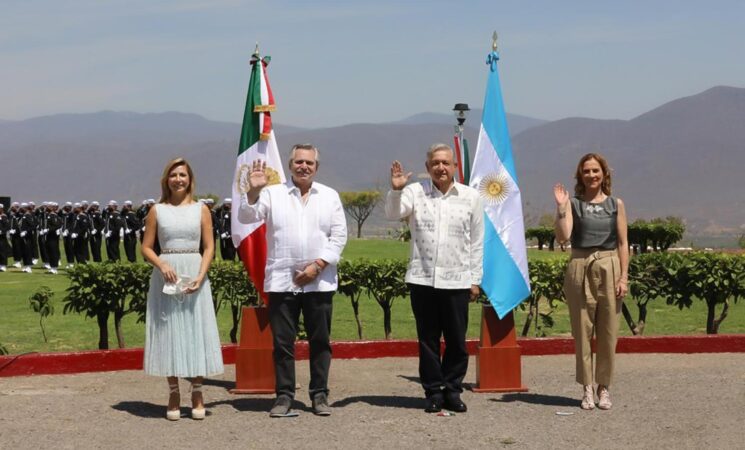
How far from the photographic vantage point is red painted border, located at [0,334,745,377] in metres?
9.48

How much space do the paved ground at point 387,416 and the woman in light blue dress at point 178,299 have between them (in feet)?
1.03

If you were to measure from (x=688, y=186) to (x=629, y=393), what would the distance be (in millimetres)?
193686

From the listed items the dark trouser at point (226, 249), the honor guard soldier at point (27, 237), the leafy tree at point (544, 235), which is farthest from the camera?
the leafy tree at point (544, 235)

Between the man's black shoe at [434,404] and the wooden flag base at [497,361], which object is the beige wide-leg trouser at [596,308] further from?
the man's black shoe at [434,404]

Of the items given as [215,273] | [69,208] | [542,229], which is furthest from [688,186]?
[215,273]

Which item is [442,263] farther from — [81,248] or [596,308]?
[81,248]

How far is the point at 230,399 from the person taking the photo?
332 inches

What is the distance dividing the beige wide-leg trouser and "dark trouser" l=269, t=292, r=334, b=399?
1668 mm

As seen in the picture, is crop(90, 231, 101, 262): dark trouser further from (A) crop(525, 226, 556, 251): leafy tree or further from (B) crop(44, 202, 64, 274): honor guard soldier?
(A) crop(525, 226, 556, 251): leafy tree

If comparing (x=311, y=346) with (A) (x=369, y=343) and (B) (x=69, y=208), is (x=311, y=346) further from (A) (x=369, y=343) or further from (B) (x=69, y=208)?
(B) (x=69, y=208)

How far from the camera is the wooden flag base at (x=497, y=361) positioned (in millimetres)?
8688

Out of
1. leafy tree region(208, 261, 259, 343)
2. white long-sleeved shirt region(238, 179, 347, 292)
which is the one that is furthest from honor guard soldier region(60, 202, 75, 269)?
white long-sleeved shirt region(238, 179, 347, 292)

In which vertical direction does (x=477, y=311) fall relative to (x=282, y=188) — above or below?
below

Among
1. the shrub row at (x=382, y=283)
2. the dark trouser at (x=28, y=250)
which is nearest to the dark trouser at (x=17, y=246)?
the dark trouser at (x=28, y=250)
